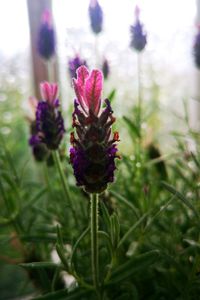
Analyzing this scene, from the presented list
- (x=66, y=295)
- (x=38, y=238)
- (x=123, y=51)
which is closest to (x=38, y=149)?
(x=38, y=238)

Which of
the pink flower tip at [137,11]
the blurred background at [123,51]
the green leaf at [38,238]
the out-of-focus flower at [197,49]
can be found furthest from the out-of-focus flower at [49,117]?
the blurred background at [123,51]

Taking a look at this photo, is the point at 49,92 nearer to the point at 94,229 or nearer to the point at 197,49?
the point at 94,229

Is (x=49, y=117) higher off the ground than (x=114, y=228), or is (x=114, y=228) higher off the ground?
(x=49, y=117)

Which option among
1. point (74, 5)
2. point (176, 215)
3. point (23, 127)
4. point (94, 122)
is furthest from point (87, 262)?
point (23, 127)

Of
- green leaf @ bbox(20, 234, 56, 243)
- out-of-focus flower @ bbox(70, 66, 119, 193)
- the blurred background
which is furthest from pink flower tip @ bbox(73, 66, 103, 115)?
the blurred background

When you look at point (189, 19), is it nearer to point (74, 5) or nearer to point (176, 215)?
point (74, 5)

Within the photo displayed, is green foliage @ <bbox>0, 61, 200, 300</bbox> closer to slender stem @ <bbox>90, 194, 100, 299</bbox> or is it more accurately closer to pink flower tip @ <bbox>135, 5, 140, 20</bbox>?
slender stem @ <bbox>90, 194, 100, 299</bbox>
